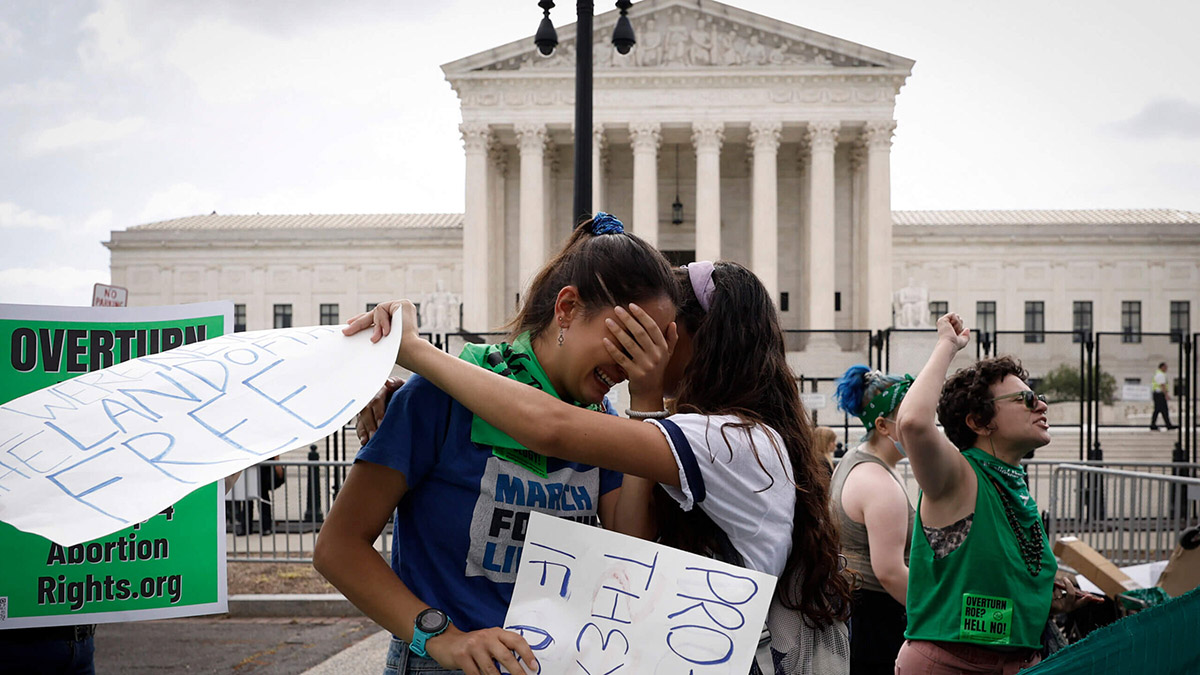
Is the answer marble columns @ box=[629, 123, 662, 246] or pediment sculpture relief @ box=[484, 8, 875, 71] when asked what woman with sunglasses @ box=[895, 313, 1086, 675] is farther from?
pediment sculpture relief @ box=[484, 8, 875, 71]

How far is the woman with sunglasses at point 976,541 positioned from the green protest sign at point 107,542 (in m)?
2.29

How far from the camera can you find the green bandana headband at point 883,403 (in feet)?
13.4

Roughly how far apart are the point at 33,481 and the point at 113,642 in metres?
7.32

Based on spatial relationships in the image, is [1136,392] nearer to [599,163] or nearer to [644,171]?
[644,171]

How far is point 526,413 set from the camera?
67.1 inches

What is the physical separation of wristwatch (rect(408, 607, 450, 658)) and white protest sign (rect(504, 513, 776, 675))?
4.6 inches

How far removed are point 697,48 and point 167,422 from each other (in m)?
45.1

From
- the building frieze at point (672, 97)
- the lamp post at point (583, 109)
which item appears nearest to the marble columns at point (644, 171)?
the building frieze at point (672, 97)

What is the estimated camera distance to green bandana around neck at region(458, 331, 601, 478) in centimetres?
179

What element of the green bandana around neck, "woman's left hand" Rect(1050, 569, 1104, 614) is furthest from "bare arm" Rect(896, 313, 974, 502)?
the green bandana around neck

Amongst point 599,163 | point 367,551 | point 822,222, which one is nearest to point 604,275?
point 367,551

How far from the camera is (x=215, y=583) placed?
314 centimetres

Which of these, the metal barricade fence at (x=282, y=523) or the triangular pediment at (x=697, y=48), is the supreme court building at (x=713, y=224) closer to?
the triangular pediment at (x=697, y=48)

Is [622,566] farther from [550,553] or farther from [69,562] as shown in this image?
[69,562]
